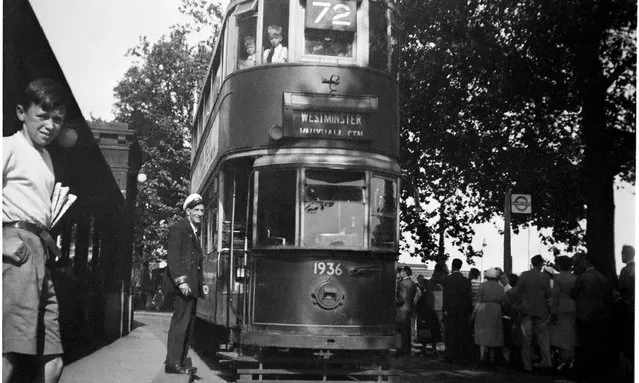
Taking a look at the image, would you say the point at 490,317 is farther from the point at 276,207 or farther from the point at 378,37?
the point at 378,37

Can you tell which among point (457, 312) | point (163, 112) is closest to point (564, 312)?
point (457, 312)

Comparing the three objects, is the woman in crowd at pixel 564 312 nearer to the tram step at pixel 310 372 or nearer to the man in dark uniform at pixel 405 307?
the man in dark uniform at pixel 405 307

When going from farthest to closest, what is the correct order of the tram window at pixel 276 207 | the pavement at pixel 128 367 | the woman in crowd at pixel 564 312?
the woman in crowd at pixel 564 312
the tram window at pixel 276 207
the pavement at pixel 128 367

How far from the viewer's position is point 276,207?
9.43 m

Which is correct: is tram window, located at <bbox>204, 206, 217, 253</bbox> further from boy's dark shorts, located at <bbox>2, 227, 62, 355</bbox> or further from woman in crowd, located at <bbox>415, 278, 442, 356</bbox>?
boy's dark shorts, located at <bbox>2, 227, 62, 355</bbox>

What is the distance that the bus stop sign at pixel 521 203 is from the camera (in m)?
12.7

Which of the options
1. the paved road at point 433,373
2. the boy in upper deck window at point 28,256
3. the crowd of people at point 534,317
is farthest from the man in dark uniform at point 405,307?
the boy in upper deck window at point 28,256

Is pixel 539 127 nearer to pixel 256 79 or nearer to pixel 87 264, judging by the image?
pixel 256 79

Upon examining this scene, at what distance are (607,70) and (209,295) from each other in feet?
18.9

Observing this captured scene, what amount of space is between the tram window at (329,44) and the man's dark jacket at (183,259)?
2.59 meters

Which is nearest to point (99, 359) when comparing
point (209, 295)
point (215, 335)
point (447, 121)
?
point (209, 295)

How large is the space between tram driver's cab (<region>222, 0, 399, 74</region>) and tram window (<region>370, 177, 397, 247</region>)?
53.3 inches

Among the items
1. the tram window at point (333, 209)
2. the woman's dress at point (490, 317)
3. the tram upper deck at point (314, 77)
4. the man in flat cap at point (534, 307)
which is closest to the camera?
the tram window at point (333, 209)

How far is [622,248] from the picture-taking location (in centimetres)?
721
